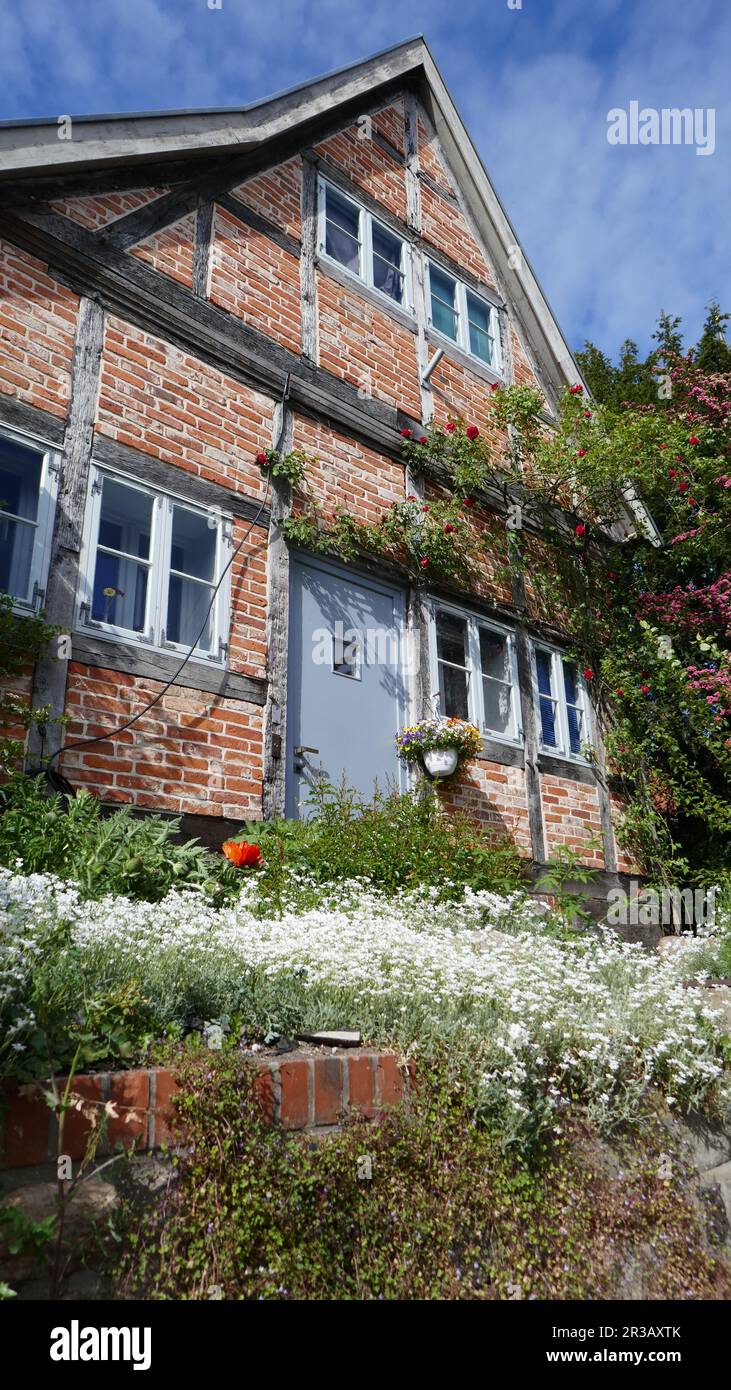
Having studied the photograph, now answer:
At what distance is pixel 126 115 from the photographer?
22.5 feet

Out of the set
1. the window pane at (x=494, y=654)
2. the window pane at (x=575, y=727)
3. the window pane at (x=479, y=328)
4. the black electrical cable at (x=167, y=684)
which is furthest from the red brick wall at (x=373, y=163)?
the window pane at (x=575, y=727)

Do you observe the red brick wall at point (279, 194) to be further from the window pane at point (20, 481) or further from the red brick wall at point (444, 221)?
the window pane at point (20, 481)

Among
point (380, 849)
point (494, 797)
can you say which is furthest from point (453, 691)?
point (380, 849)

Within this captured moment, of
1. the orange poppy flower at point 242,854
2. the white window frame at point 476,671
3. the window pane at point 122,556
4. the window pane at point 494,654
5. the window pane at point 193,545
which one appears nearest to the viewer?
the orange poppy flower at point 242,854

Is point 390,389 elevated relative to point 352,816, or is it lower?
elevated

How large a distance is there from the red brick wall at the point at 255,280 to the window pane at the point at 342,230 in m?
0.79

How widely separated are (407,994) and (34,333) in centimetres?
492

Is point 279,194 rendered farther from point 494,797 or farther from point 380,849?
point 380,849

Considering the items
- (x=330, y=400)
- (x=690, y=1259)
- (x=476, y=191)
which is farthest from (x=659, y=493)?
(x=690, y=1259)

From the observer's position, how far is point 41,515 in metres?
5.89

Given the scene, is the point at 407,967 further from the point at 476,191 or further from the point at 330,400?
the point at 476,191

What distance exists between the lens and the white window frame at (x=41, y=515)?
5695mm
